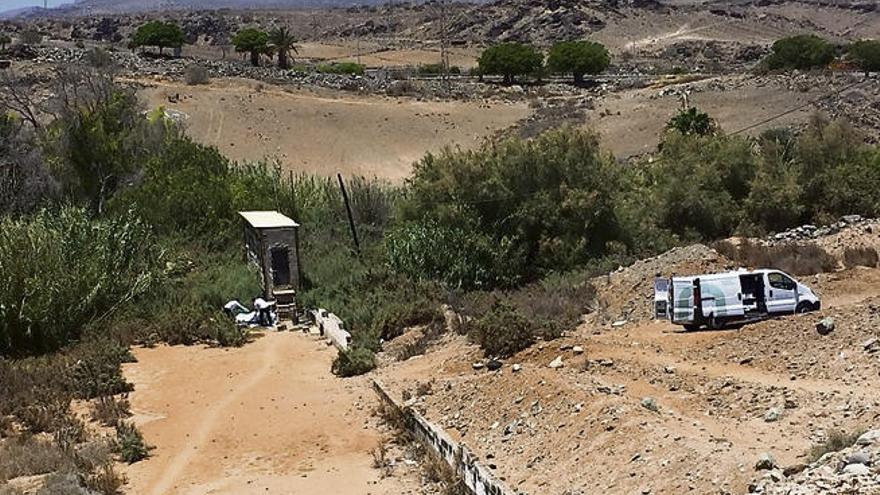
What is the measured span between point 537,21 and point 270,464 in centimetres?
10751

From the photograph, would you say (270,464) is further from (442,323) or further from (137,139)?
(137,139)

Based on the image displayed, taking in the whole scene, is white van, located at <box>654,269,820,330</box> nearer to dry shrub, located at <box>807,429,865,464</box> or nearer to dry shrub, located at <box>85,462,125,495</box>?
dry shrub, located at <box>807,429,865,464</box>

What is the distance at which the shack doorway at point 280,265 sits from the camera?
24.4m

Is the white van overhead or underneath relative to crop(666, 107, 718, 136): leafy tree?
underneath

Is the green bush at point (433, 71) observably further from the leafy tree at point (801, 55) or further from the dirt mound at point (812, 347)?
the dirt mound at point (812, 347)

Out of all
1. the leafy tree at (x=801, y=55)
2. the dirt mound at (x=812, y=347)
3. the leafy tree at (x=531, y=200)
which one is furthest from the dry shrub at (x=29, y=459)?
the leafy tree at (x=801, y=55)

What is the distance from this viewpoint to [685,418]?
1176cm

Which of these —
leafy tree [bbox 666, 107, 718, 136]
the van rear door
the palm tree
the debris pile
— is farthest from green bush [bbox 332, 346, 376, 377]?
the palm tree

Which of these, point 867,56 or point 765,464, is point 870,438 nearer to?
point 765,464

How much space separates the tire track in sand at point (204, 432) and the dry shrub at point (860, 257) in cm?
1201

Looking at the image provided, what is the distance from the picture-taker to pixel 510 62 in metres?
70.6

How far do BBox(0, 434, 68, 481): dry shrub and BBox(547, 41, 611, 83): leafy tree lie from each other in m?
59.7

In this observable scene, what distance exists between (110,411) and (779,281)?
36.3 ft

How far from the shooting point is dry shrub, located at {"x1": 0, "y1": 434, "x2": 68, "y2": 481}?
13.3m
